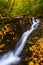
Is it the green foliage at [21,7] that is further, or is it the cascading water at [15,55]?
the green foliage at [21,7]

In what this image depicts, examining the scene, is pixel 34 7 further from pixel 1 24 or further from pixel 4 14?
pixel 1 24

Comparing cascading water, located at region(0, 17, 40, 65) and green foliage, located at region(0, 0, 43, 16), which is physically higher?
green foliage, located at region(0, 0, 43, 16)

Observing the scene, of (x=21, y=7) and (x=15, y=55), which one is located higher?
(x=21, y=7)

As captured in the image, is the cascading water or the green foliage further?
the green foliage

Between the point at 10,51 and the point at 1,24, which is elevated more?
the point at 1,24

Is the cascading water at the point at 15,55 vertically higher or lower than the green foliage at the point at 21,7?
lower

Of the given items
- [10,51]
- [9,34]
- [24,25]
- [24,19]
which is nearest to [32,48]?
[10,51]

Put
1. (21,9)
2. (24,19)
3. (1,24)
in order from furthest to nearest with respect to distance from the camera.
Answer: (21,9) < (24,19) < (1,24)

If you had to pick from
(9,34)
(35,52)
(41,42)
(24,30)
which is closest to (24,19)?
(24,30)

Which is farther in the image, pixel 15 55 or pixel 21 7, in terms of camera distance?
pixel 21 7

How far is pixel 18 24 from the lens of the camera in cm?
848

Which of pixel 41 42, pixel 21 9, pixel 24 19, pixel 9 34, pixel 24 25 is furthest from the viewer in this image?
pixel 21 9

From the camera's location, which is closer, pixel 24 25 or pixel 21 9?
pixel 24 25

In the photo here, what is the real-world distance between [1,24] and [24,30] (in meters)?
1.23
